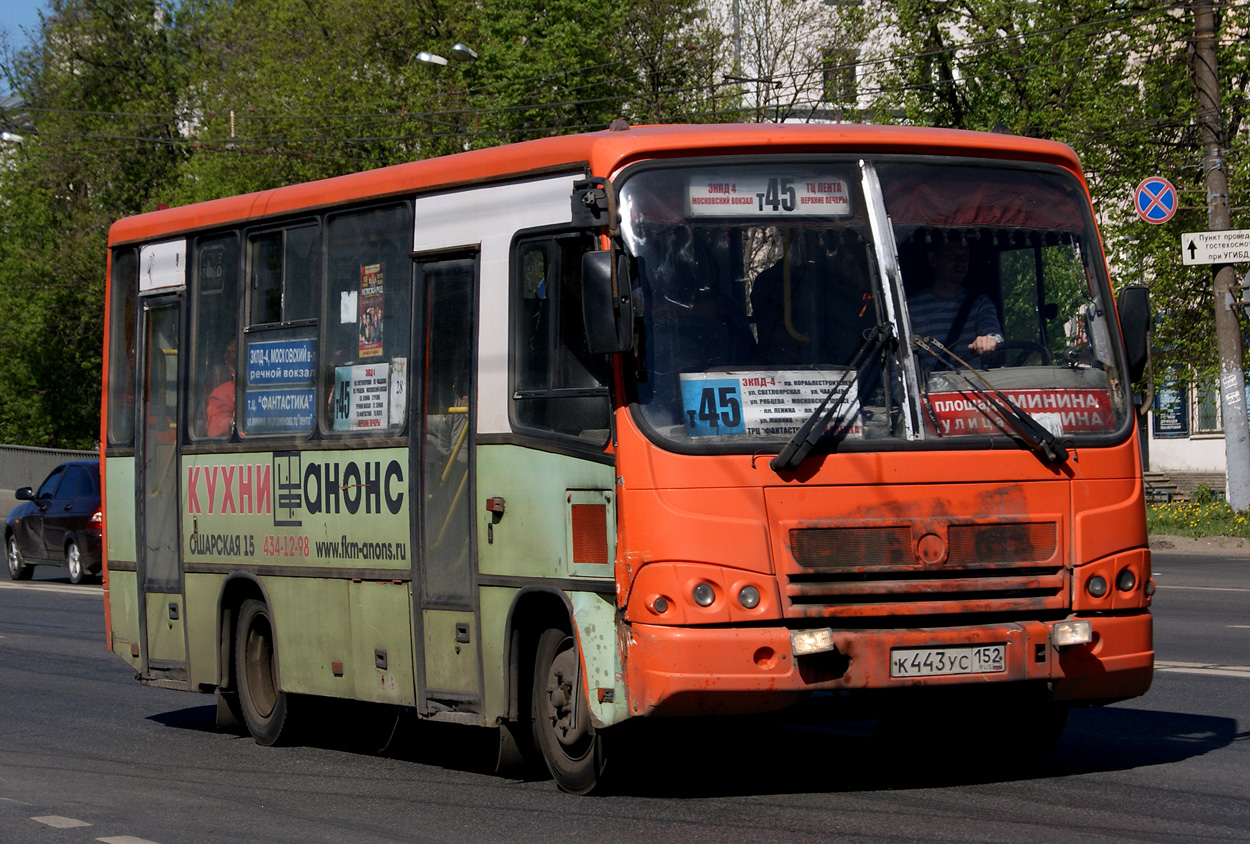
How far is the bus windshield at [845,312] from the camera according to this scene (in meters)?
7.22

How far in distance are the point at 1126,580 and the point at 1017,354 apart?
3.45 feet

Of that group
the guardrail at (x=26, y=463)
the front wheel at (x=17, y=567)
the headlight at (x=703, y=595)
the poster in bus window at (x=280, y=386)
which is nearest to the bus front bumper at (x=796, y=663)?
the headlight at (x=703, y=595)

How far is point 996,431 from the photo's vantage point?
24.3ft

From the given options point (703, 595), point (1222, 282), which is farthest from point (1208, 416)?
point (703, 595)

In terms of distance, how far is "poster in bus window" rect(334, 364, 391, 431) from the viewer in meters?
9.09

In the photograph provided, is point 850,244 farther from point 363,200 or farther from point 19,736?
point 19,736

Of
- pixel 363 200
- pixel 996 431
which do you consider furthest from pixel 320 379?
pixel 996 431

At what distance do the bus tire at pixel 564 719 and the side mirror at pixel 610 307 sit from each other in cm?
135

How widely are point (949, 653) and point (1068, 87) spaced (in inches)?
1128

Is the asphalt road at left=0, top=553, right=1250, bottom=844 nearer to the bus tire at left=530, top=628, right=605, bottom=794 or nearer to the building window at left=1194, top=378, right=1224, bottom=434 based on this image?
the bus tire at left=530, top=628, right=605, bottom=794

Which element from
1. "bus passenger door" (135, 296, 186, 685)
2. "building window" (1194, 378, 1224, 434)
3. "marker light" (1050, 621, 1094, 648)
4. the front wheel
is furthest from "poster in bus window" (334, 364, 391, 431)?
"building window" (1194, 378, 1224, 434)

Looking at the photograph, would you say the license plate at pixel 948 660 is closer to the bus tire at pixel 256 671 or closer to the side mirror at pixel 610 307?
the side mirror at pixel 610 307

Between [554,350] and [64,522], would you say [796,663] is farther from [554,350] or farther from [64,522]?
[64,522]

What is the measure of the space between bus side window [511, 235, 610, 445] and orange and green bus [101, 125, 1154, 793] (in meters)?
0.02
